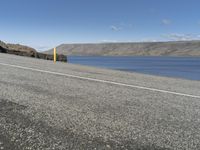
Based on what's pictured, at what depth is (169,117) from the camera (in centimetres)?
411

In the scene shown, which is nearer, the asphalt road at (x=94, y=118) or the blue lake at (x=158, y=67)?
the asphalt road at (x=94, y=118)

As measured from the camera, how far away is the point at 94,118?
382 cm

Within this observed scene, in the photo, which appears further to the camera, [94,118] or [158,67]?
[158,67]

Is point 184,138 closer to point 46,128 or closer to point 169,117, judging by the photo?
point 169,117

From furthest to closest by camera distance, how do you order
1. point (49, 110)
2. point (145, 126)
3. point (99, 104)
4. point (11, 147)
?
point (99, 104) → point (49, 110) → point (145, 126) → point (11, 147)

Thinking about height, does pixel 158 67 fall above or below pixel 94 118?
below

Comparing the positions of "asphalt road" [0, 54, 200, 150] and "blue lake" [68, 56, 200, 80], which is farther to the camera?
"blue lake" [68, 56, 200, 80]

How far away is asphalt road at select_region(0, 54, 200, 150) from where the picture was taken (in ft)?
9.77

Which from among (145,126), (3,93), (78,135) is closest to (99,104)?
(145,126)

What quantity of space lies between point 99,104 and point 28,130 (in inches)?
66.2

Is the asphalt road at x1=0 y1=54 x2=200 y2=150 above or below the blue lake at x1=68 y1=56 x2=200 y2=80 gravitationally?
above

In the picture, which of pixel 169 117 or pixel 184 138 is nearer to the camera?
pixel 184 138

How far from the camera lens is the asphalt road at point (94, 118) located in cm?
298

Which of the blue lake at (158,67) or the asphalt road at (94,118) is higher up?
the asphalt road at (94,118)
